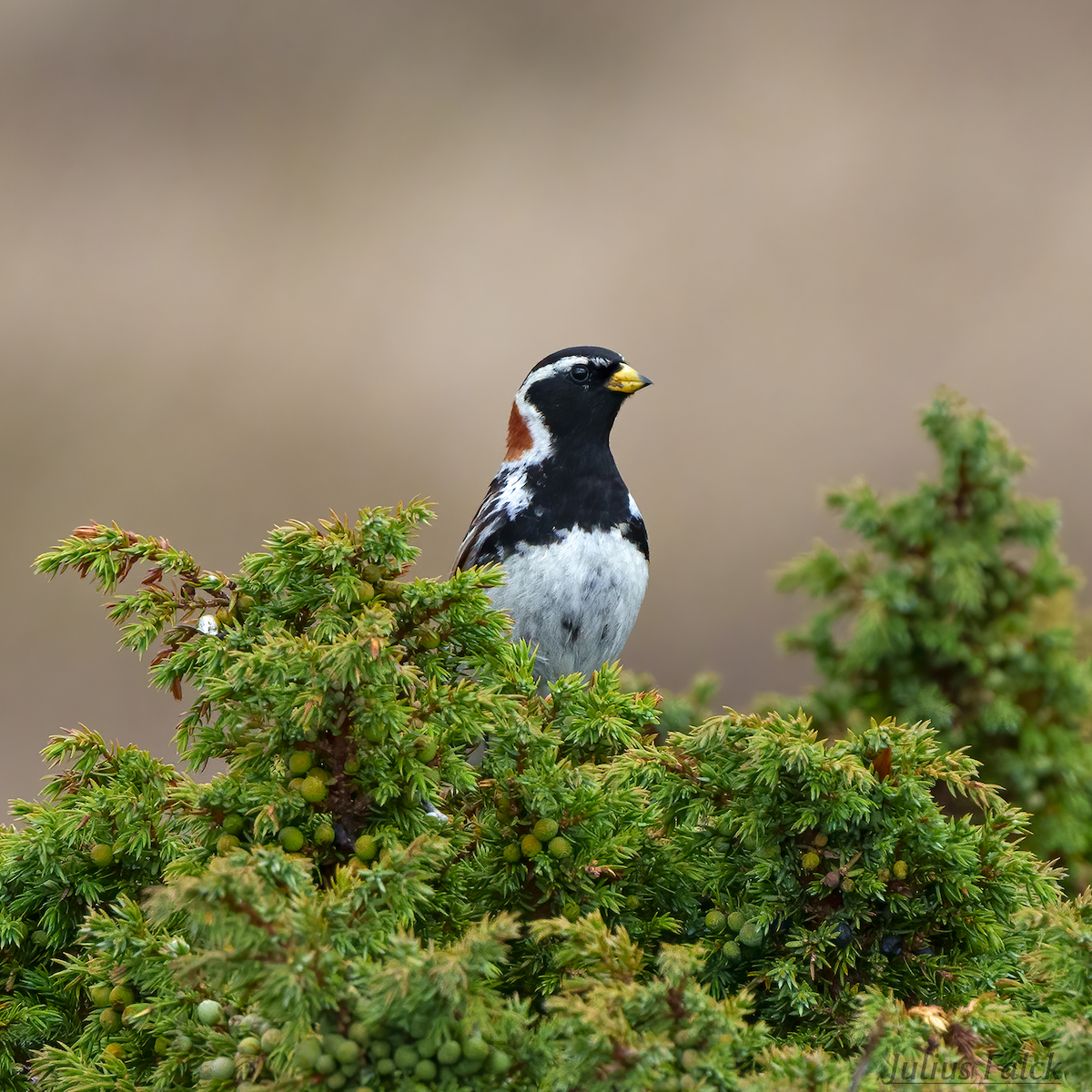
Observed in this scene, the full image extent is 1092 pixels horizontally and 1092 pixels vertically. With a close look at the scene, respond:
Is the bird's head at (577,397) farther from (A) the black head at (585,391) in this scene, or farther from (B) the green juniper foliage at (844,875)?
(B) the green juniper foliage at (844,875)

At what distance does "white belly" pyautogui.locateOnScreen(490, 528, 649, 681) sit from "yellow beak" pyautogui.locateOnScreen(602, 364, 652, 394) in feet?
1.46

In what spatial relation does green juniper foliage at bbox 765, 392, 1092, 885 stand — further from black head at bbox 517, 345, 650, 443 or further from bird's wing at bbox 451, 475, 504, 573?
bird's wing at bbox 451, 475, 504, 573

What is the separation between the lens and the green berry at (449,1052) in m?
1.03

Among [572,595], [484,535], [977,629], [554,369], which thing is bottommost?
[572,595]

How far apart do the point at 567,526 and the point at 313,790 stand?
169cm

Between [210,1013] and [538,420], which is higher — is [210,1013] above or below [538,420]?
below

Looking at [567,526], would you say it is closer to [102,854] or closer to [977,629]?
[977,629]

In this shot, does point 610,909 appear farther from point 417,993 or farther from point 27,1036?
point 27,1036

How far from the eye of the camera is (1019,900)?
1403 mm

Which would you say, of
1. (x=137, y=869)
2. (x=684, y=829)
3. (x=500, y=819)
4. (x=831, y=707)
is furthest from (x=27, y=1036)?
(x=831, y=707)

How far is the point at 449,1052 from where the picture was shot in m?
1.03

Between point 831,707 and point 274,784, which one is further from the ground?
point 831,707

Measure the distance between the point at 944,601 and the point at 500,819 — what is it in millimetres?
2070

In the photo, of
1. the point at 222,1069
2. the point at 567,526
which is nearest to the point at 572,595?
the point at 567,526
